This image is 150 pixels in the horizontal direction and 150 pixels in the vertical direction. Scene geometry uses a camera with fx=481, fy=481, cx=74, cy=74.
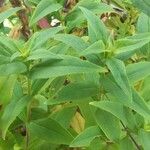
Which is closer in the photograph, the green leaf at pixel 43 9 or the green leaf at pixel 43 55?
the green leaf at pixel 43 55

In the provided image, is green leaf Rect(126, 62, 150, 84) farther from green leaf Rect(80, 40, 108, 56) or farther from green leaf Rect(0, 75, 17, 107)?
green leaf Rect(0, 75, 17, 107)

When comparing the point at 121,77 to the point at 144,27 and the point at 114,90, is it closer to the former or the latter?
the point at 114,90

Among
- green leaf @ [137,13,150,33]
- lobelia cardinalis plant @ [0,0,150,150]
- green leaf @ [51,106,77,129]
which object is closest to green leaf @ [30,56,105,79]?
lobelia cardinalis plant @ [0,0,150,150]

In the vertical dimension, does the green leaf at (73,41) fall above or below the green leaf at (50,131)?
above

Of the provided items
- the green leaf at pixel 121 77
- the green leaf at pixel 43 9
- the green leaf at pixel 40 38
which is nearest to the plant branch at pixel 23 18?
the green leaf at pixel 43 9

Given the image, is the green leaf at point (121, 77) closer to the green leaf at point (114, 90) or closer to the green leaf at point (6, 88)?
the green leaf at point (114, 90)

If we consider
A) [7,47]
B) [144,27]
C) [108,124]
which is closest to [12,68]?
[7,47]

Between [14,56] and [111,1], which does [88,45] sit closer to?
[14,56]
